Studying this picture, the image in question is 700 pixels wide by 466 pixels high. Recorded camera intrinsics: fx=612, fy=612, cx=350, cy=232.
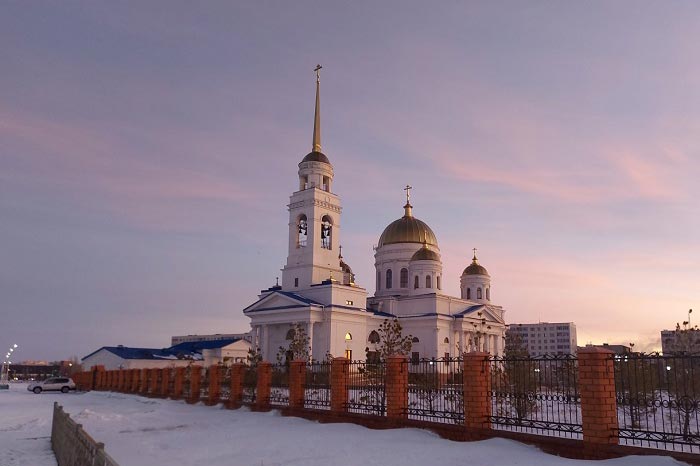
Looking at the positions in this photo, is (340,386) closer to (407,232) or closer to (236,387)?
(236,387)

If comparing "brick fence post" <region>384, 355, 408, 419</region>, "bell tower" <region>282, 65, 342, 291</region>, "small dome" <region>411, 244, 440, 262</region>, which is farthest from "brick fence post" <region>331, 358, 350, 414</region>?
"small dome" <region>411, 244, 440, 262</region>

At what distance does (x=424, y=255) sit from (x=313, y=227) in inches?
539

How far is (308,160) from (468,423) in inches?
1585

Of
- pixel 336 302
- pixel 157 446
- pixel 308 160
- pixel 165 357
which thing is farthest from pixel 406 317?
pixel 157 446

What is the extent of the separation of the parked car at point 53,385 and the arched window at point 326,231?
72.9ft

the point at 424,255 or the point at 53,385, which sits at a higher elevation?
the point at 424,255

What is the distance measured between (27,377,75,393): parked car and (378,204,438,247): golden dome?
3177cm

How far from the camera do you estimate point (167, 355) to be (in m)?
63.8

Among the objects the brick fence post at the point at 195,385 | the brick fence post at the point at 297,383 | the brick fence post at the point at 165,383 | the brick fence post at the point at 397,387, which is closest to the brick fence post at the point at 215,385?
the brick fence post at the point at 195,385

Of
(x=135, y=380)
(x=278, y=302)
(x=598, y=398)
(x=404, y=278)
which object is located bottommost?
(x=135, y=380)

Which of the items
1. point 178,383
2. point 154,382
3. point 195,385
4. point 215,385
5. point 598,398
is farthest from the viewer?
point 154,382

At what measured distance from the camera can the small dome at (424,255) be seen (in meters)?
58.6

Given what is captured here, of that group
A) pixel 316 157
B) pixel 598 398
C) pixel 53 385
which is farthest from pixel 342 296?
pixel 598 398

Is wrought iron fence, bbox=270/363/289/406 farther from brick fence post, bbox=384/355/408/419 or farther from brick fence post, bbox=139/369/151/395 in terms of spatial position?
brick fence post, bbox=139/369/151/395
